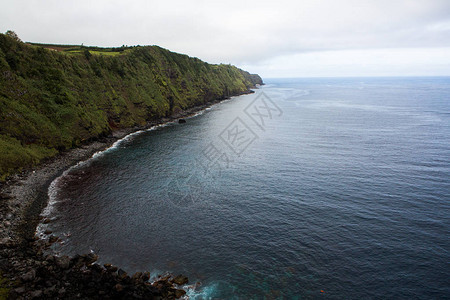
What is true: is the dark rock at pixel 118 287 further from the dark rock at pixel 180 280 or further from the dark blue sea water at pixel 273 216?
the dark rock at pixel 180 280

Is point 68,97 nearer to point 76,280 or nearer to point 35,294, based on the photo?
point 76,280

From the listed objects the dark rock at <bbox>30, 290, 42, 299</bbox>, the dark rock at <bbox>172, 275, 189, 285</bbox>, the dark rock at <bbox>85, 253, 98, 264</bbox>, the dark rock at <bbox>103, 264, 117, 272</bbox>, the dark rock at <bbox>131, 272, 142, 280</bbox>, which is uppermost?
the dark rock at <bbox>30, 290, 42, 299</bbox>

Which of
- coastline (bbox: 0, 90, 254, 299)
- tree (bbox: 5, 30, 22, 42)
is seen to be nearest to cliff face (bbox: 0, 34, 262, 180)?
coastline (bbox: 0, 90, 254, 299)

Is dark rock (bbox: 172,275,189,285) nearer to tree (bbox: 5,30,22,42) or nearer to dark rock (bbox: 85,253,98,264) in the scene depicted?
dark rock (bbox: 85,253,98,264)

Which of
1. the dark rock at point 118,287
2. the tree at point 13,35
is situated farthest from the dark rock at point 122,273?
the tree at point 13,35

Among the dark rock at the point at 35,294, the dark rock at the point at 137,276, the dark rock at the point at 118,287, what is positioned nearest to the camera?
the dark rock at the point at 35,294

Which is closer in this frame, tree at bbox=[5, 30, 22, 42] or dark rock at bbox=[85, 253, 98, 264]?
dark rock at bbox=[85, 253, 98, 264]
